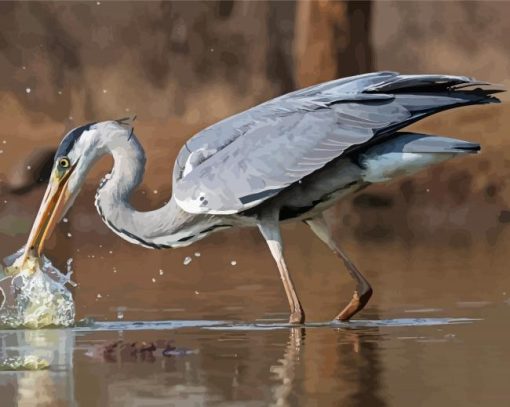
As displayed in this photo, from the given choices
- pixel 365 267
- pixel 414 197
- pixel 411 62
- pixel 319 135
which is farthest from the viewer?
pixel 411 62

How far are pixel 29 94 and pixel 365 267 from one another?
10117 mm

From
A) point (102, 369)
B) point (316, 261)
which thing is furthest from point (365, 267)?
point (102, 369)

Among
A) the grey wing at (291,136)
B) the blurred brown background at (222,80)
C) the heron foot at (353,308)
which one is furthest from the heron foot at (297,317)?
the blurred brown background at (222,80)

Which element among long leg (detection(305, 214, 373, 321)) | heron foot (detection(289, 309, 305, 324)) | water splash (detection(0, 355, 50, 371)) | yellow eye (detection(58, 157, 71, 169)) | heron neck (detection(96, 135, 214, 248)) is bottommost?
water splash (detection(0, 355, 50, 371))

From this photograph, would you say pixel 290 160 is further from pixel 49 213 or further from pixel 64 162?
pixel 49 213

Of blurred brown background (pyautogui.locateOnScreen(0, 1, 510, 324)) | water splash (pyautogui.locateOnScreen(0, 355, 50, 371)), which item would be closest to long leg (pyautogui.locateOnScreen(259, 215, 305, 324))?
water splash (pyautogui.locateOnScreen(0, 355, 50, 371))

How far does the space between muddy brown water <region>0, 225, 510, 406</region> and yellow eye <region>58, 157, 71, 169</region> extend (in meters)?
0.92

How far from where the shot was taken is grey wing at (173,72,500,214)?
392 inches

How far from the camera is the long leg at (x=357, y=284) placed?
10266 millimetres

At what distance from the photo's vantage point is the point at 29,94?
77.0ft

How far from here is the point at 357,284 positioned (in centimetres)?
1041

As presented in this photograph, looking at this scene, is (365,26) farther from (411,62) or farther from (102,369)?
(102,369)

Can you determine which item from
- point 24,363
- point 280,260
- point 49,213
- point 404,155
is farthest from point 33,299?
point 404,155

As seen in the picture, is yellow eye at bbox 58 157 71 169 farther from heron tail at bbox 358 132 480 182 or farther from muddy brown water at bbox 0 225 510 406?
heron tail at bbox 358 132 480 182
